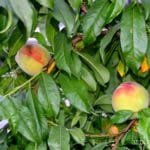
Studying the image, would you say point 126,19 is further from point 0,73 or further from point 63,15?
point 0,73

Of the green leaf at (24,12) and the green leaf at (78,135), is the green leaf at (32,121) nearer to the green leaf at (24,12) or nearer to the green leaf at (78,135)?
the green leaf at (78,135)

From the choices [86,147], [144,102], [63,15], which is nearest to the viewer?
[63,15]

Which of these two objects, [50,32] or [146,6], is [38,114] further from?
[146,6]

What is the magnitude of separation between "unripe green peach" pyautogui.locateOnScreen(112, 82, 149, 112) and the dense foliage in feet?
0.11

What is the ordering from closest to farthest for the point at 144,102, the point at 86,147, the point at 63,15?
the point at 63,15, the point at 144,102, the point at 86,147

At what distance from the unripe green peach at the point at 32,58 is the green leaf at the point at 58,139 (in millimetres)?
166

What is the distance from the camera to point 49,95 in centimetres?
97

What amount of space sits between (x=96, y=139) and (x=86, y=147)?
0.04 m

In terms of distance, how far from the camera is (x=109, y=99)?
111 centimetres

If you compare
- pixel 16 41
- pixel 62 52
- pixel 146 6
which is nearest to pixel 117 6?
pixel 146 6

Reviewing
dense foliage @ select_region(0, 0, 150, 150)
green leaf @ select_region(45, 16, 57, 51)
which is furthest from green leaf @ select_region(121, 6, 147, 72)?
green leaf @ select_region(45, 16, 57, 51)

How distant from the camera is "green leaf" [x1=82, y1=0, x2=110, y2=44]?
2.94 ft

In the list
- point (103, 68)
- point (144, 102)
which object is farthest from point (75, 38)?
point (144, 102)

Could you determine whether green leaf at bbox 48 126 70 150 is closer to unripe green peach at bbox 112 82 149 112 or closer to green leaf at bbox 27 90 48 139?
green leaf at bbox 27 90 48 139
